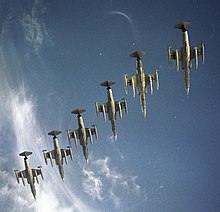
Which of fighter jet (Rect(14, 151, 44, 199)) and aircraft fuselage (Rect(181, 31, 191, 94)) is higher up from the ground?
aircraft fuselage (Rect(181, 31, 191, 94))

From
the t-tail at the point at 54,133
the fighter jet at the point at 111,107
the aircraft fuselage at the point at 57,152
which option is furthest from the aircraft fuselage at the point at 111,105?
the aircraft fuselage at the point at 57,152

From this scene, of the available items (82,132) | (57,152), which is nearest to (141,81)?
(82,132)

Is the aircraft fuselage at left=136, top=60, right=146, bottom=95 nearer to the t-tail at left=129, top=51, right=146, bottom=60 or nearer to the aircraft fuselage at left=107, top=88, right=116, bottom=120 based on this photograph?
the t-tail at left=129, top=51, right=146, bottom=60

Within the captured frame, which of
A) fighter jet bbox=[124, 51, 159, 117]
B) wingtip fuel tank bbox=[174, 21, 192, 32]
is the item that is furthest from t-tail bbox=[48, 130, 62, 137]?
wingtip fuel tank bbox=[174, 21, 192, 32]

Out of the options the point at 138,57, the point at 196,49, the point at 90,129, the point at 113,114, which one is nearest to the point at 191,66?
the point at 196,49

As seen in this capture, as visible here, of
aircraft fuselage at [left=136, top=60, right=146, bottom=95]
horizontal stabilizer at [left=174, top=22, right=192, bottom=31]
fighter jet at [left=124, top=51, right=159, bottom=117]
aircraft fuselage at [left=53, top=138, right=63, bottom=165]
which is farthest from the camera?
aircraft fuselage at [left=53, top=138, right=63, bottom=165]

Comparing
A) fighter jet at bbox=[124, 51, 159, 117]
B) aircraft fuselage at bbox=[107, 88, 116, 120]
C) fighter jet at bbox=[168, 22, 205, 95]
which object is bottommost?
aircraft fuselage at bbox=[107, 88, 116, 120]

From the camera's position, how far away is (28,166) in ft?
225

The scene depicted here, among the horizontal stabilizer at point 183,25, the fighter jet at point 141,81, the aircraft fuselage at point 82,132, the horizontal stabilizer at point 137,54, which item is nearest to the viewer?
the horizontal stabilizer at point 183,25

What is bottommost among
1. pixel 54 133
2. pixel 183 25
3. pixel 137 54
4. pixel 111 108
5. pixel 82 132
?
pixel 82 132

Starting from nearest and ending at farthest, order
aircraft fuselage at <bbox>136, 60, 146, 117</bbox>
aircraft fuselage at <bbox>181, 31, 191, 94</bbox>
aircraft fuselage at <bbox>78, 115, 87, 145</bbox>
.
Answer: aircraft fuselage at <bbox>181, 31, 191, 94</bbox>, aircraft fuselage at <bbox>136, 60, 146, 117</bbox>, aircraft fuselage at <bbox>78, 115, 87, 145</bbox>

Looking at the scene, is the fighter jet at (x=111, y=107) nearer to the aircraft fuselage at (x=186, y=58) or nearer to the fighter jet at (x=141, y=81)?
the fighter jet at (x=141, y=81)

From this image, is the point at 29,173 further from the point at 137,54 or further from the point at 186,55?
the point at 186,55

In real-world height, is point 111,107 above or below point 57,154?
above
